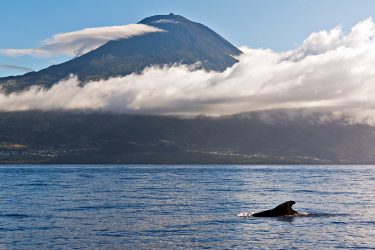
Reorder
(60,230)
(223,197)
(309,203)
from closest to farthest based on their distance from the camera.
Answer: (60,230) → (309,203) → (223,197)

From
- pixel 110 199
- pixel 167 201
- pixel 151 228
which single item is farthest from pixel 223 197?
pixel 151 228

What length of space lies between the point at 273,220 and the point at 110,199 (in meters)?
37.6

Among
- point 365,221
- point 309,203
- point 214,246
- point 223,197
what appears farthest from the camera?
point 223,197

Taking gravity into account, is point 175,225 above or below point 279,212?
below

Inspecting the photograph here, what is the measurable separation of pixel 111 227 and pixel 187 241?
1202 centimetres

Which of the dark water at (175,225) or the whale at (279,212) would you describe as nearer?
the dark water at (175,225)

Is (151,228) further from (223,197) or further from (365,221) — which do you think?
(223,197)

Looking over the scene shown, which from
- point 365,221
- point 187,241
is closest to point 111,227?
point 187,241

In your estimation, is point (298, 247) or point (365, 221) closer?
point (298, 247)

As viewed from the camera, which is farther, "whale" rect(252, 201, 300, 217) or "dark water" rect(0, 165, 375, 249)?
"whale" rect(252, 201, 300, 217)

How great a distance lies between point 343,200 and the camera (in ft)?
321

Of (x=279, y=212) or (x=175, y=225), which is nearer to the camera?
(x=175, y=225)

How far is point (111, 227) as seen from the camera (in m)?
60.8

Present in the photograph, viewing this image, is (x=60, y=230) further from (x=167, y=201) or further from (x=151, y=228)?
(x=167, y=201)
